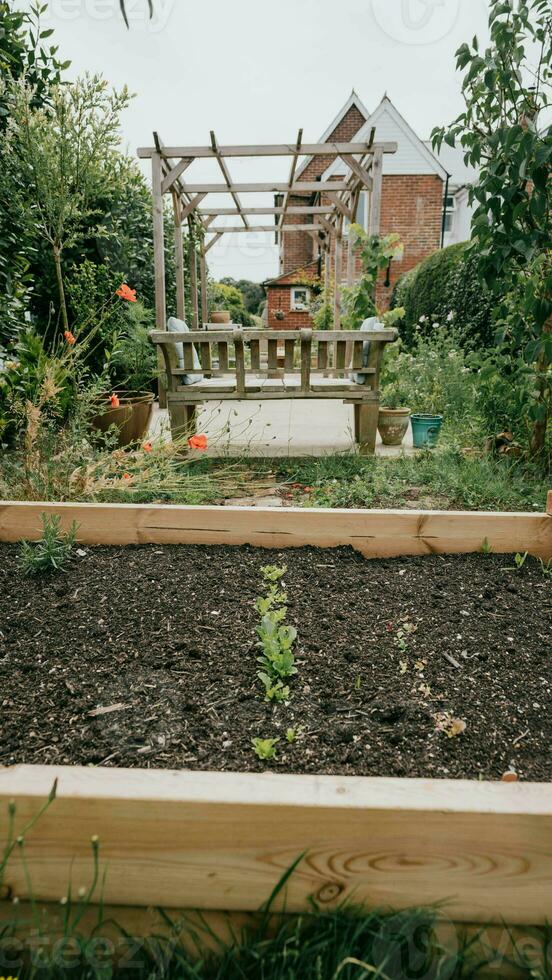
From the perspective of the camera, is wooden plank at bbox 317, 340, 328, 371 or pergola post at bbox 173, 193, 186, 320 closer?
wooden plank at bbox 317, 340, 328, 371

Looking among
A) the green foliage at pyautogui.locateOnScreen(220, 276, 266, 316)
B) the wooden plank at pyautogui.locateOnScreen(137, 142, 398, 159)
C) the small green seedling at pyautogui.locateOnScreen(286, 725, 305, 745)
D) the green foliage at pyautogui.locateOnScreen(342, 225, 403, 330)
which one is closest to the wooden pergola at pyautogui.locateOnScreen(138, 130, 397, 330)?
the wooden plank at pyautogui.locateOnScreen(137, 142, 398, 159)

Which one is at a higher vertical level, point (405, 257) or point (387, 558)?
point (405, 257)

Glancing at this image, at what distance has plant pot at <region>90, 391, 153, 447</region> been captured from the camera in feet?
16.2

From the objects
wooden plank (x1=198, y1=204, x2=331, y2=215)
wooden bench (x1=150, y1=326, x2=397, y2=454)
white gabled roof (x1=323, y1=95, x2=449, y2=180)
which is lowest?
wooden bench (x1=150, y1=326, x2=397, y2=454)

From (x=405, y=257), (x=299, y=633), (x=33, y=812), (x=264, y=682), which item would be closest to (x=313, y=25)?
(x=299, y=633)

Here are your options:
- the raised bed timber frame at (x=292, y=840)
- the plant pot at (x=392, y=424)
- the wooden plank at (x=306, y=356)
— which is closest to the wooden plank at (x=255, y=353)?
the wooden plank at (x=306, y=356)

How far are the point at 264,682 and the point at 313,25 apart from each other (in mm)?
2112

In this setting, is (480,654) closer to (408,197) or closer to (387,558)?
(387,558)

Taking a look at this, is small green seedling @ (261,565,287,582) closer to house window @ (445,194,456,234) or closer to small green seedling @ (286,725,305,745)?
small green seedling @ (286,725,305,745)

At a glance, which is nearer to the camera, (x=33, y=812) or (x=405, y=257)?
(x=33, y=812)

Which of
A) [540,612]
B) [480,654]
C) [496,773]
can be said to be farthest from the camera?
[540,612]

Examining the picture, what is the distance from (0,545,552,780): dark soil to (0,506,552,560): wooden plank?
0.18 ft

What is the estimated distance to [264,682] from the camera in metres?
1.42

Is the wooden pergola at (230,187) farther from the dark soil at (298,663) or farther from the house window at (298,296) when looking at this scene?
the house window at (298,296)
